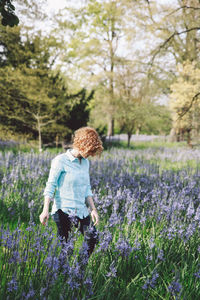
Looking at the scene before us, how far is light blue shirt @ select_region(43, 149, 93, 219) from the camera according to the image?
2551 mm

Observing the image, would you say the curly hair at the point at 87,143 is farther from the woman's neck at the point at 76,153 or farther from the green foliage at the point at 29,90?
the green foliage at the point at 29,90

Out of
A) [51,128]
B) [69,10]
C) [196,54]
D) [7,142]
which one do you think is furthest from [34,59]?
[69,10]

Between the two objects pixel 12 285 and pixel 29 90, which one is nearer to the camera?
pixel 12 285

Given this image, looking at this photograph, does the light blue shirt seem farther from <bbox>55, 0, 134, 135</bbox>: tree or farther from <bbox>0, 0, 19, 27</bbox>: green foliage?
<bbox>55, 0, 134, 135</bbox>: tree

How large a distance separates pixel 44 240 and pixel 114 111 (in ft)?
43.9

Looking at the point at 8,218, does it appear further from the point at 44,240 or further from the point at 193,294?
the point at 193,294

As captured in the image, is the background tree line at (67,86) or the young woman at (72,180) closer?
the young woman at (72,180)

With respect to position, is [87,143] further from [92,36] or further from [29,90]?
[92,36]

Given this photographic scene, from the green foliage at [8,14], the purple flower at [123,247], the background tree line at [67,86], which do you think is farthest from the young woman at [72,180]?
the background tree line at [67,86]

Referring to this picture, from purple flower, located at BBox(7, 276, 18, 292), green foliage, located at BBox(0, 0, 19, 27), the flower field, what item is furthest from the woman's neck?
green foliage, located at BBox(0, 0, 19, 27)

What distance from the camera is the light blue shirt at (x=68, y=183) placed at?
255 centimetres

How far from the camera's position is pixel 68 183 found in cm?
257

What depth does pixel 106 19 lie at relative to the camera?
2452 centimetres

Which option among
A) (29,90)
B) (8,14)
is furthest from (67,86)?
(8,14)
